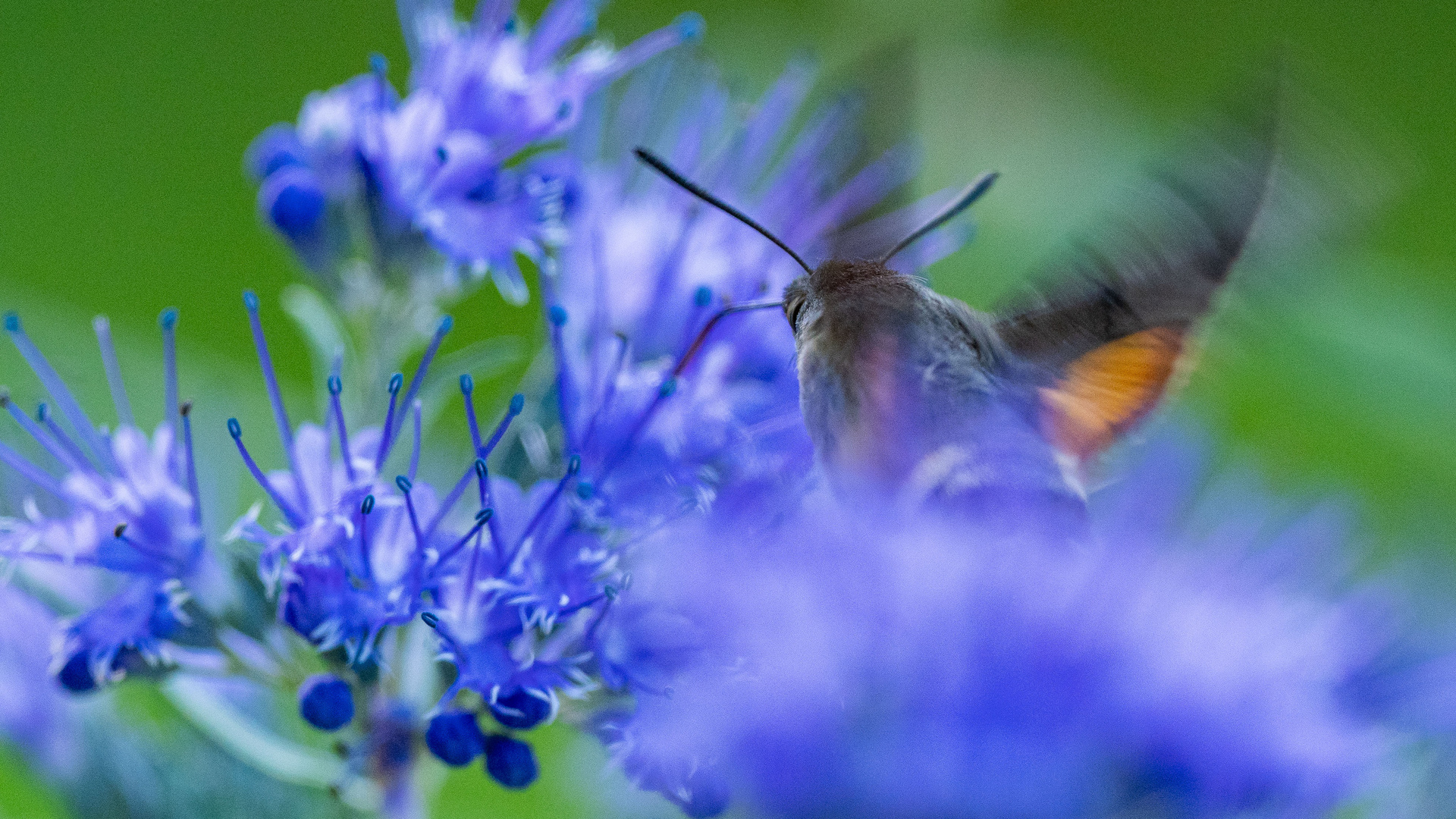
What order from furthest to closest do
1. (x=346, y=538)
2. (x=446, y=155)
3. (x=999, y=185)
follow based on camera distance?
1. (x=999, y=185)
2. (x=446, y=155)
3. (x=346, y=538)

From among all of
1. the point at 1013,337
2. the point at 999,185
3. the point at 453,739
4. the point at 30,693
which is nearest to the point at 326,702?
→ the point at 453,739

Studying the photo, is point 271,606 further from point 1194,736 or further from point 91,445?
point 1194,736

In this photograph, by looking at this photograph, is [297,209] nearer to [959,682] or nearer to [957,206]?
[957,206]

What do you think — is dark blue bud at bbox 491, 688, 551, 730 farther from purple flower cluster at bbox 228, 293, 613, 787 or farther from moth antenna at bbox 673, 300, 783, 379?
moth antenna at bbox 673, 300, 783, 379

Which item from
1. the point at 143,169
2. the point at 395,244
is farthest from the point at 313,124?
the point at 143,169

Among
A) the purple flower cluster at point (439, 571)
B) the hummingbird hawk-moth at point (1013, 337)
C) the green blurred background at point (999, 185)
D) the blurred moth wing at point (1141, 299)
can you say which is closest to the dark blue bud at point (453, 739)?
the purple flower cluster at point (439, 571)

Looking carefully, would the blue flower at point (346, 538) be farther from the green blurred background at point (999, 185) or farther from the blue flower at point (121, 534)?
the green blurred background at point (999, 185)

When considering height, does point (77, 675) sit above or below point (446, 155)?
below
